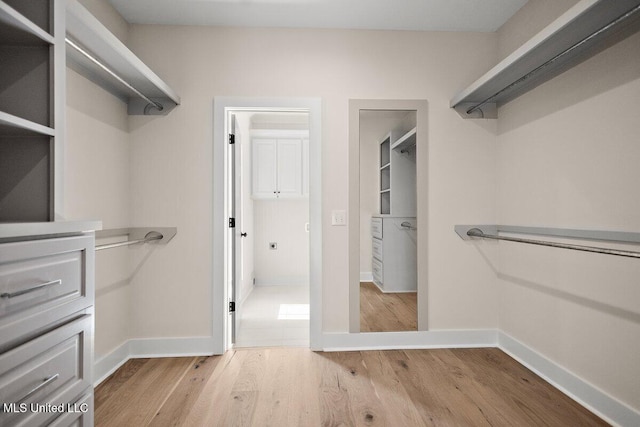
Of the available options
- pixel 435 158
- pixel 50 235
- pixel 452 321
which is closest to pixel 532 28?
pixel 435 158

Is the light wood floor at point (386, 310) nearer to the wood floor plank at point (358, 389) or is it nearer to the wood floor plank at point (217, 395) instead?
the wood floor plank at point (358, 389)

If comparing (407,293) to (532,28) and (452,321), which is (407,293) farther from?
(532,28)

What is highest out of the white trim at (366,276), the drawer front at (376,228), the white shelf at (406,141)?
the white shelf at (406,141)

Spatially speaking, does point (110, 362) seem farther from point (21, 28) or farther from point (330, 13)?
point (330, 13)

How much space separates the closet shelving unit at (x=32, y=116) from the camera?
1.17 m

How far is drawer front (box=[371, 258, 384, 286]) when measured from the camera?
8.51 ft

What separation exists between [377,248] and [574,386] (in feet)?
4.61

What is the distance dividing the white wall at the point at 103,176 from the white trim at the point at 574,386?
9.07ft

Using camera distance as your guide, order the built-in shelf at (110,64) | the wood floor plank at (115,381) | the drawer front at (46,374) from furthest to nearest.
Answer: the wood floor plank at (115,381)
the built-in shelf at (110,64)
the drawer front at (46,374)

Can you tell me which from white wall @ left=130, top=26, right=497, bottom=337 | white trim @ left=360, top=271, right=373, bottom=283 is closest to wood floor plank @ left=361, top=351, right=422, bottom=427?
white wall @ left=130, top=26, right=497, bottom=337

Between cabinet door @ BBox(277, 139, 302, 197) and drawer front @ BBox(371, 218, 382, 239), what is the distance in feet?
7.23

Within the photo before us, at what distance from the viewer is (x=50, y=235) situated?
102 centimetres

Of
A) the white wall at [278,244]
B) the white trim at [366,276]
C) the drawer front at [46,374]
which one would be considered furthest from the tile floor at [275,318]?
the drawer front at [46,374]

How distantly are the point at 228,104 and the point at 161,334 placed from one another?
1.77 metres
